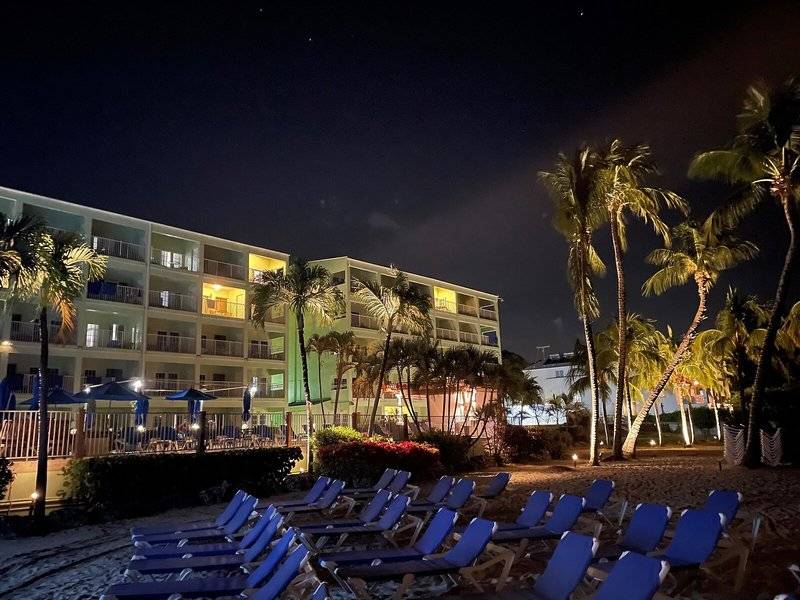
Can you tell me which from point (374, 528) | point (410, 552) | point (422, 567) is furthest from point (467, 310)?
point (422, 567)

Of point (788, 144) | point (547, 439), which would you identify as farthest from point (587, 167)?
point (547, 439)

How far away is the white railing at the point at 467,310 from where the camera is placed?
50781mm

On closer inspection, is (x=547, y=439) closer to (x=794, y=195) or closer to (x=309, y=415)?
(x=309, y=415)

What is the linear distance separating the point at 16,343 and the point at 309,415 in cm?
1526

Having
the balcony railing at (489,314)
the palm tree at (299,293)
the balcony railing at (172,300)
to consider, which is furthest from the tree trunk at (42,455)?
the balcony railing at (489,314)

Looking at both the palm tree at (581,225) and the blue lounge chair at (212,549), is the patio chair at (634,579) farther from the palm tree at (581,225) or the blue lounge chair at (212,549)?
the palm tree at (581,225)

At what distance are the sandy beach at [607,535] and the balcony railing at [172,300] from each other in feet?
66.3

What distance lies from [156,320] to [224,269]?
16.1 ft

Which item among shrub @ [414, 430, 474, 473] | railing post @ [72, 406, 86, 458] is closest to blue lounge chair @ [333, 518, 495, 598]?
railing post @ [72, 406, 86, 458]

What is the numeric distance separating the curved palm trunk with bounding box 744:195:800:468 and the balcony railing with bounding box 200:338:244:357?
992 inches

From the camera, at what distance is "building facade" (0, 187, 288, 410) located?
27344mm

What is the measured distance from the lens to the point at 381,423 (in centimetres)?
2294

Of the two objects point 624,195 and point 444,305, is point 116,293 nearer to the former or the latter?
point 624,195

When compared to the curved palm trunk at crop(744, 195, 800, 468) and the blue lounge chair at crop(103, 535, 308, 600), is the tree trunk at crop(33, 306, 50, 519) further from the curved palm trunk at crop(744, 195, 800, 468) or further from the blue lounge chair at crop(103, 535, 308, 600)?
the curved palm trunk at crop(744, 195, 800, 468)
